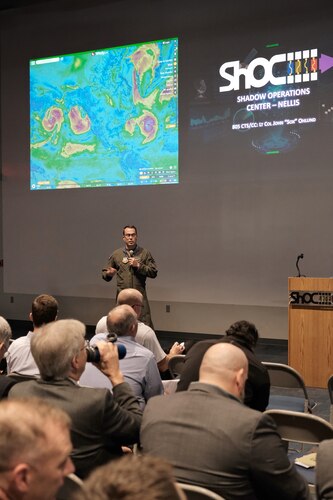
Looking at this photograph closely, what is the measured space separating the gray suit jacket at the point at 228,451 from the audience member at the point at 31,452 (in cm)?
62

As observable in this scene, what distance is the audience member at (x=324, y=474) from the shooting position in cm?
168

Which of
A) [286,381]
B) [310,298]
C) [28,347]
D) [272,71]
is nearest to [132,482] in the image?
[28,347]

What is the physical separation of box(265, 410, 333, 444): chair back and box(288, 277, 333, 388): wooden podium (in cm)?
296

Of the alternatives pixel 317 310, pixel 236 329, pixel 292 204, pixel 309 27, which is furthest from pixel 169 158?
pixel 236 329

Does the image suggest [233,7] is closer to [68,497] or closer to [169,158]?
[169,158]

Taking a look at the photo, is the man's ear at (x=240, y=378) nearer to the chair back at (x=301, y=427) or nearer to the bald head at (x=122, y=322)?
the chair back at (x=301, y=427)

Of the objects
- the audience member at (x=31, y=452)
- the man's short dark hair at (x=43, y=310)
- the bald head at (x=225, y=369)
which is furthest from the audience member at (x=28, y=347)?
the audience member at (x=31, y=452)

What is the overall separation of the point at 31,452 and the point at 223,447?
749 millimetres

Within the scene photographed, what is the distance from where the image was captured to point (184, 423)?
177cm

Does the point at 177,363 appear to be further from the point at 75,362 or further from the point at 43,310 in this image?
the point at 75,362

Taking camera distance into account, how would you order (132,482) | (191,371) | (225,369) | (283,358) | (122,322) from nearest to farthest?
1. (132,482)
2. (225,369)
3. (191,371)
4. (122,322)
5. (283,358)

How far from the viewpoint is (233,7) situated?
712 cm

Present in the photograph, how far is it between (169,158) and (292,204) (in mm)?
1708

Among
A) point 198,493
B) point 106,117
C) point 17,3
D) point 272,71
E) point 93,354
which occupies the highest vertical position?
point 17,3
